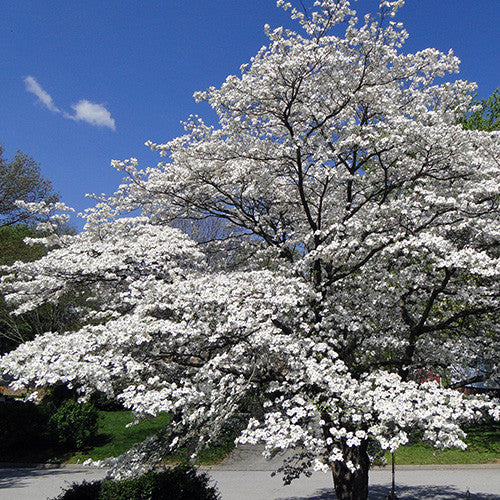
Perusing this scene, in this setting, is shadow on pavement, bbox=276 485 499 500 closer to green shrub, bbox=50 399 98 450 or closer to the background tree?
green shrub, bbox=50 399 98 450

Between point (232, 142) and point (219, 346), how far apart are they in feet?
13.8

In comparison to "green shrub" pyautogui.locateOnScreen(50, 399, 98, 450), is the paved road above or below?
below

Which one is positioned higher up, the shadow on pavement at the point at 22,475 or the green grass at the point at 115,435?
the green grass at the point at 115,435

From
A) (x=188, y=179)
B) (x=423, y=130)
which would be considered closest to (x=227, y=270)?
(x=188, y=179)

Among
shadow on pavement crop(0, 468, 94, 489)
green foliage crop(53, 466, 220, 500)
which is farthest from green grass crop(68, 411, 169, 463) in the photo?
green foliage crop(53, 466, 220, 500)

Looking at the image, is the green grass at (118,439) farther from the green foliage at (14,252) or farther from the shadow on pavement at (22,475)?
the green foliage at (14,252)

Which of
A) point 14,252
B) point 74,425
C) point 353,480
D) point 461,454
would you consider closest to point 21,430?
point 74,425

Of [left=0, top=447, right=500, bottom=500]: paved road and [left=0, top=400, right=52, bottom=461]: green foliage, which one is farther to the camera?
[left=0, top=400, right=52, bottom=461]: green foliage

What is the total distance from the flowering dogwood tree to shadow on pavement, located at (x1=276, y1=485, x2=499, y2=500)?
4.59m

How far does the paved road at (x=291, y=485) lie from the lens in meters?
11.2

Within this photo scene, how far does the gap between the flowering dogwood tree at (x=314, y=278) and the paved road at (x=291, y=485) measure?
483 centimetres

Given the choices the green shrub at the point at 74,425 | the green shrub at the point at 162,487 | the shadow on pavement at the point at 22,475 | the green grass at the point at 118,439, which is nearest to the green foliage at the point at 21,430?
the green shrub at the point at 74,425

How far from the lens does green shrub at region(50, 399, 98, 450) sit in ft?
51.3

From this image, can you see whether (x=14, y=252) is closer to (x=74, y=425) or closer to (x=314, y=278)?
(x=74, y=425)
